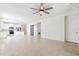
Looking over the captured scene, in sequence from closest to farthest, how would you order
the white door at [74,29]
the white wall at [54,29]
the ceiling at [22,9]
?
the ceiling at [22,9], the white door at [74,29], the white wall at [54,29]

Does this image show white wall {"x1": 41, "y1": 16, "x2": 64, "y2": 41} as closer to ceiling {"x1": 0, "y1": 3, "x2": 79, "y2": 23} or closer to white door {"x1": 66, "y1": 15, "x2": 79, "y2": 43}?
white door {"x1": 66, "y1": 15, "x2": 79, "y2": 43}

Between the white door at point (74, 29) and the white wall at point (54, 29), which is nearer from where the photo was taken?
the white door at point (74, 29)

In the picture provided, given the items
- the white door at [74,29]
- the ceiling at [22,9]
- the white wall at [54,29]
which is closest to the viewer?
the ceiling at [22,9]

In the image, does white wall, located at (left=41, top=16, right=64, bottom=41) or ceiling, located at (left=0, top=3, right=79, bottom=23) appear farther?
white wall, located at (left=41, top=16, right=64, bottom=41)

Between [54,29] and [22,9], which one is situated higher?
[22,9]

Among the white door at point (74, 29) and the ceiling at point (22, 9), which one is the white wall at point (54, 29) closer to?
the white door at point (74, 29)

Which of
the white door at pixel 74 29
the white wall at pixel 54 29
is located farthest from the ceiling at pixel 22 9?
the white wall at pixel 54 29

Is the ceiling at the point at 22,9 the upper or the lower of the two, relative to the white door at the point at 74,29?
upper

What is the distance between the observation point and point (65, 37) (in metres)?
3.67

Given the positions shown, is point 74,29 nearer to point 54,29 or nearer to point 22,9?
point 54,29

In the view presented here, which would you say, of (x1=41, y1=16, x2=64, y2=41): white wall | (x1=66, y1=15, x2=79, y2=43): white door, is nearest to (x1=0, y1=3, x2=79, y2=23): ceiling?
(x1=66, y1=15, x2=79, y2=43): white door

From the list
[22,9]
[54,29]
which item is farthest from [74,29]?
[22,9]

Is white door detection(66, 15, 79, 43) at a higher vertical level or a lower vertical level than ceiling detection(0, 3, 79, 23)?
lower

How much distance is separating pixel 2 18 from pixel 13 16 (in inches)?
12.4
